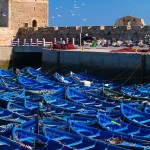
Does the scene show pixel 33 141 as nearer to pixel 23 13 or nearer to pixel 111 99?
pixel 111 99

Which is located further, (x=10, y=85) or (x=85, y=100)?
(x=10, y=85)

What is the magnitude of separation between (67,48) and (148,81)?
294 inches

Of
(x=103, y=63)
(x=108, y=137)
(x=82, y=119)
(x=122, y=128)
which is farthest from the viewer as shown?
(x=103, y=63)

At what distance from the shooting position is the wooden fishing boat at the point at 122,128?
42.3 ft

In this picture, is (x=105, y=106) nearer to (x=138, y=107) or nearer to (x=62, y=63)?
(x=138, y=107)

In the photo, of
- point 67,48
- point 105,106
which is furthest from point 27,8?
point 105,106

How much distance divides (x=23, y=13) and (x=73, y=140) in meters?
29.3

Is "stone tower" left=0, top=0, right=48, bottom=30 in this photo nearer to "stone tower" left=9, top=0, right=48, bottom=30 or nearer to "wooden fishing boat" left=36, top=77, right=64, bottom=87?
"stone tower" left=9, top=0, right=48, bottom=30

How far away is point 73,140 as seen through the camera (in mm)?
12172

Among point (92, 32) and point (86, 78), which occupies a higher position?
point (92, 32)

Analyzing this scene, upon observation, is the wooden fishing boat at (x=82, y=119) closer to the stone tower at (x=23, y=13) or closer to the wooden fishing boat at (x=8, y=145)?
the wooden fishing boat at (x=8, y=145)

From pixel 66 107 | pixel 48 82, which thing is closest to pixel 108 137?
pixel 66 107

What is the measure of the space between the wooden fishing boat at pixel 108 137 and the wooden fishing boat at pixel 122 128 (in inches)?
15.5

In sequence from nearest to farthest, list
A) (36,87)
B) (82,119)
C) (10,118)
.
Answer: (82,119), (10,118), (36,87)
